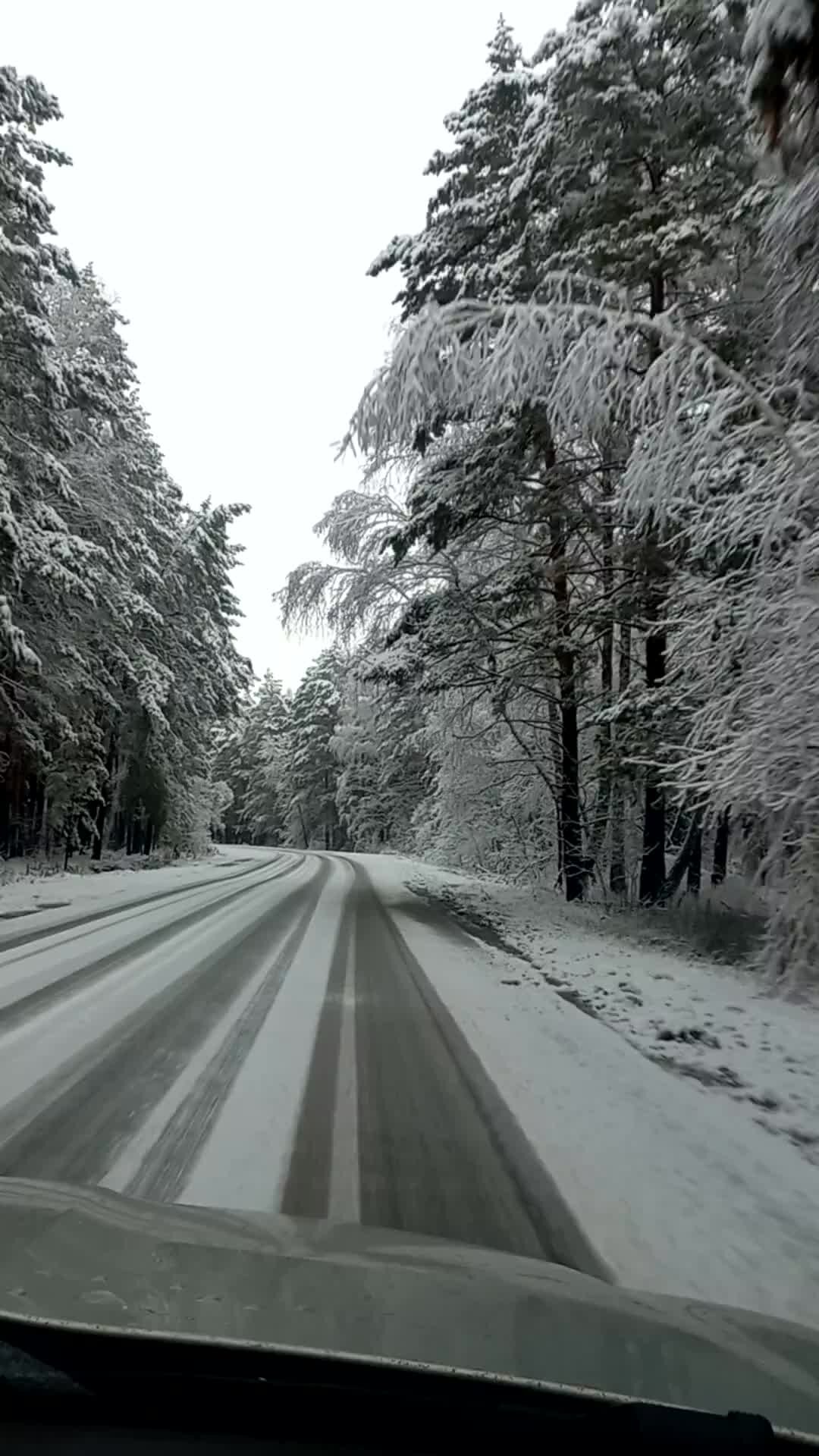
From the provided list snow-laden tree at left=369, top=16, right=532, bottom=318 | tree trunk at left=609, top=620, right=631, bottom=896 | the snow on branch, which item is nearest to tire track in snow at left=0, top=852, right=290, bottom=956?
the snow on branch

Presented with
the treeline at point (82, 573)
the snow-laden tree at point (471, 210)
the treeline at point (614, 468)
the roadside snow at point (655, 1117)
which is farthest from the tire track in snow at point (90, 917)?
the snow-laden tree at point (471, 210)

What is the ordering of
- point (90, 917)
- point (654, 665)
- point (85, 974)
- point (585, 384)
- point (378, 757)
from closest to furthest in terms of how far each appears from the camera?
point (585, 384) → point (85, 974) → point (90, 917) → point (654, 665) → point (378, 757)

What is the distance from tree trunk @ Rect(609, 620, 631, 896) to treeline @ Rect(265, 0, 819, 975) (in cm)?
10

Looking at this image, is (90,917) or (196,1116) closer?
(196,1116)

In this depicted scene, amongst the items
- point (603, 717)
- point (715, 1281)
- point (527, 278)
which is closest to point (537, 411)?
point (527, 278)

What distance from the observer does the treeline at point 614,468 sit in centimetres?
571

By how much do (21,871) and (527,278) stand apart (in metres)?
16.8

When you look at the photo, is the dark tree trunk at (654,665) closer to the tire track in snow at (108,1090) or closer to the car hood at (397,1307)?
the tire track in snow at (108,1090)

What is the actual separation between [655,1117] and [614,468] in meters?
9.80

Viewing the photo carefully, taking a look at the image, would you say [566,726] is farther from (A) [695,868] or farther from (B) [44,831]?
(B) [44,831]

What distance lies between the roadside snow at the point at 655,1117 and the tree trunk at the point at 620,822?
593cm

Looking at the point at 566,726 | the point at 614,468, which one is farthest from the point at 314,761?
the point at 614,468

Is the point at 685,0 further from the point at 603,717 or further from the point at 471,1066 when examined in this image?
the point at 471,1066

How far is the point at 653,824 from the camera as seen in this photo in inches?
506
